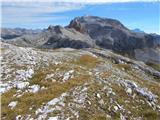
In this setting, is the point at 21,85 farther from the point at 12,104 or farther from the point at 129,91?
the point at 129,91

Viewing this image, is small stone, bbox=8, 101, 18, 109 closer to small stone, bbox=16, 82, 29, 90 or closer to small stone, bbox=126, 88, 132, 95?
small stone, bbox=16, 82, 29, 90

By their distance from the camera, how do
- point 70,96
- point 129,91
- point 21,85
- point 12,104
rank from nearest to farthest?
point 70,96 → point 12,104 → point 129,91 → point 21,85

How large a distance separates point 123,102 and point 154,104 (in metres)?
3.84

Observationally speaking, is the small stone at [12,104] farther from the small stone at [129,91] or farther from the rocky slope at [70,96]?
the small stone at [129,91]

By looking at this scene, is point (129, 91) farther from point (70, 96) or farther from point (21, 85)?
point (21, 85)

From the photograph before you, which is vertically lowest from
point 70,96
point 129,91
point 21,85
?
point 21,85

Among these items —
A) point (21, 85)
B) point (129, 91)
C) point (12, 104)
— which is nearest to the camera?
point (12, 104)

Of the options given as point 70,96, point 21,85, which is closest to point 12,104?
point 21,85

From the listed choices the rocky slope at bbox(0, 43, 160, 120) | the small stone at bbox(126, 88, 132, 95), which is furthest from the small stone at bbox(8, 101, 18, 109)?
the small stone at bbox(126, 88, 132, 95)

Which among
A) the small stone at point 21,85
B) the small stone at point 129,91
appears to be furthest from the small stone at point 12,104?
the small stone at point 129,91

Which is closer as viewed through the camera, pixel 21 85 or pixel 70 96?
pixel 70 96

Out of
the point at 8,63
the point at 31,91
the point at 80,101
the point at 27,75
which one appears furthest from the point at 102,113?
the point at 8,63

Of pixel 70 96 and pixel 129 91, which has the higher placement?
pixel 70 96

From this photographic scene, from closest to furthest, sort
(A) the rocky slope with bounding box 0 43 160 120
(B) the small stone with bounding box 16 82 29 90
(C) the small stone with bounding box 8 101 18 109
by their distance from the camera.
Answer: (A) the rocky slope with bounding box 0 43 160 120 → (C) the small stone with bounding box 8 101 18 109 → (B) the small stone with bounding box 16 82 29 90
